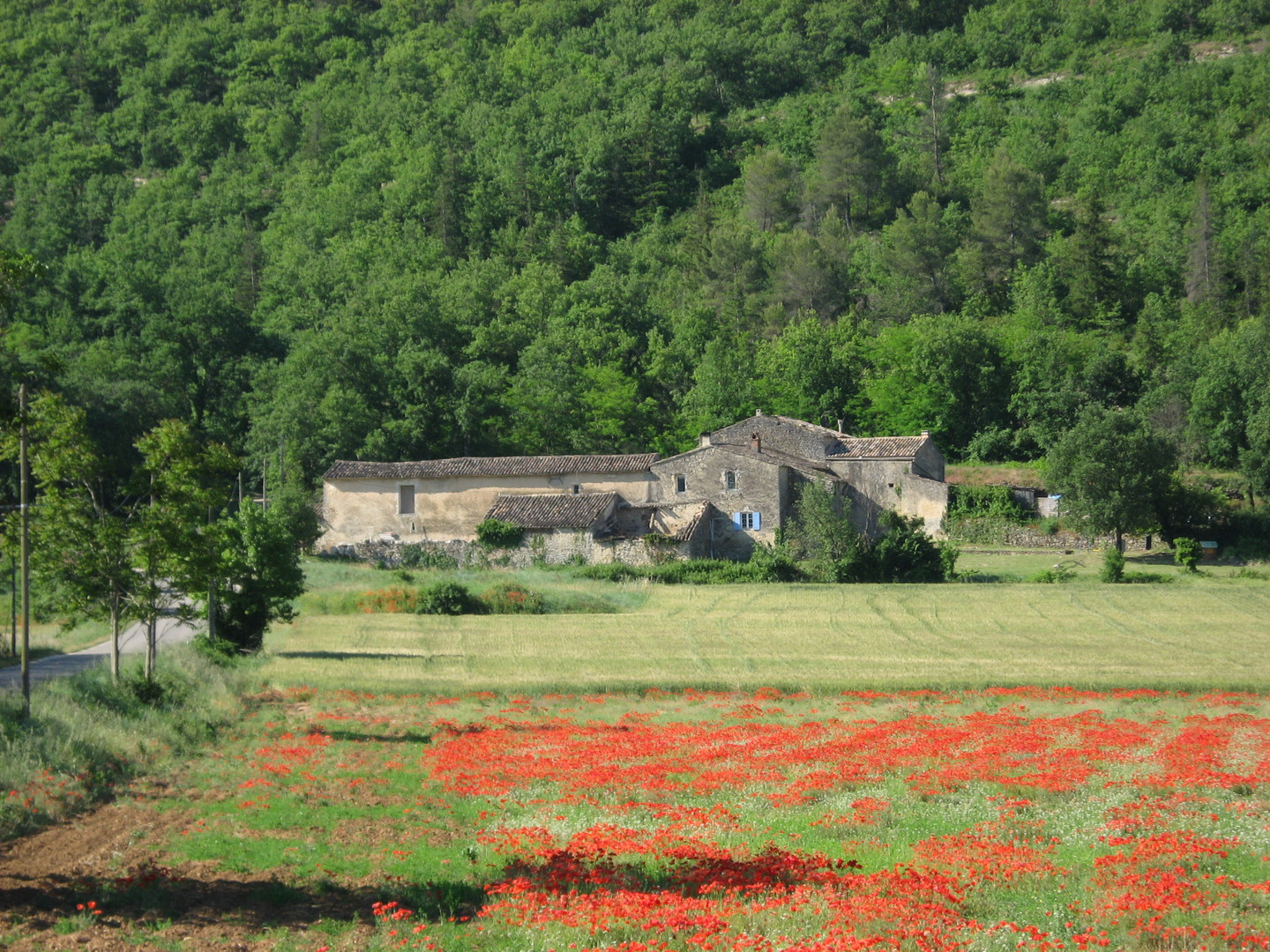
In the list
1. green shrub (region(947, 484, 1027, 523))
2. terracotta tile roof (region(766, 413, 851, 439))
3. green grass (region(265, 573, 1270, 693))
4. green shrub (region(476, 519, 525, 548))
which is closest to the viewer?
green grass (region(265, 573, 1270, 693))

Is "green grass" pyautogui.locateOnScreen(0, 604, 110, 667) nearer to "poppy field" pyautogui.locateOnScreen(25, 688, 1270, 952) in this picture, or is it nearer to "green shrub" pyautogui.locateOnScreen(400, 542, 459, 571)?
"poppy field" pyautogui.locateOnScreen(25, 688, 1270, 952)

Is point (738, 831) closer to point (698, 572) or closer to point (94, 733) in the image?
point (94, 733)

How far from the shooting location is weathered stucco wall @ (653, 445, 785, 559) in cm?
6188

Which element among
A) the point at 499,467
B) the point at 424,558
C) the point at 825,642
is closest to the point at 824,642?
the point at 825,642

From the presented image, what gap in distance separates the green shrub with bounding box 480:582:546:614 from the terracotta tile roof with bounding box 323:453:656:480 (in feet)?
59.1

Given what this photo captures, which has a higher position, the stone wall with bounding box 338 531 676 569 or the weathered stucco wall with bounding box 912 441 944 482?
the weathered stucco wall with bounding box 912 441 944 482

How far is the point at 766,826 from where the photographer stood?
49.1ft

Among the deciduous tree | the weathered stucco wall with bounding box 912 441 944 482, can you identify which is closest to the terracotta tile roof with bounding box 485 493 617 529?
the weathered stucco wall with bounding box 912 441 944 482

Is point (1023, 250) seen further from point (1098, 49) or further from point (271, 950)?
point (271, 950)

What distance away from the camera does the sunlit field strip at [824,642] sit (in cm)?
2934

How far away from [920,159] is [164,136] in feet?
→ 334

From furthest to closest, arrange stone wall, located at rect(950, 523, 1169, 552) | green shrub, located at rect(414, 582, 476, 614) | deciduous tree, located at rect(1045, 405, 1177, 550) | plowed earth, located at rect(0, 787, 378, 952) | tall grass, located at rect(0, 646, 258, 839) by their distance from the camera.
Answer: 1. stone wall, located at rect(950, 523, 1169, 552)
2. deciduous tree, located at rect(1045, 405, 1177, 550)
3. green shrub, located at rect(414, 582, 476, 614)
4. tall grass, located at rect(0, 646, 258, 839)
5. plowed earth, located at rect(0, 787, 378, 952)

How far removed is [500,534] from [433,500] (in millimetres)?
7995

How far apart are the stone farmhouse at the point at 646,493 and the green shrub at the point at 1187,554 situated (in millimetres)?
12402
